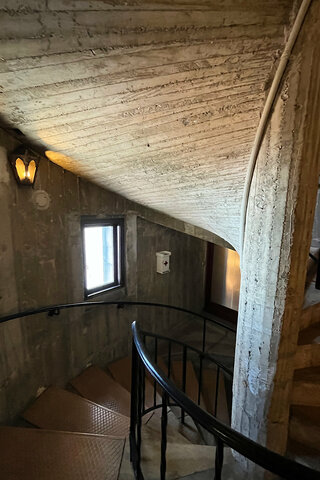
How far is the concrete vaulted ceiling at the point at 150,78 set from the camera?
899 mm

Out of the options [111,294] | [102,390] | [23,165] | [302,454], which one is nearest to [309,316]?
[302,454]

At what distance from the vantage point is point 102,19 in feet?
2.97

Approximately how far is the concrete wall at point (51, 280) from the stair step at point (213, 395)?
1.25m

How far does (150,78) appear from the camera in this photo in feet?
3.75

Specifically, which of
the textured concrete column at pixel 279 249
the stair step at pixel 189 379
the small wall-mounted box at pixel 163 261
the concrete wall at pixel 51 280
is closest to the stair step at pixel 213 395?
the stair step at pixel 189 379

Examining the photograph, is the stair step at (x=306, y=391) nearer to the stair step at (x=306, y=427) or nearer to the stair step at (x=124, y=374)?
the stair step at (x=306, y=427)

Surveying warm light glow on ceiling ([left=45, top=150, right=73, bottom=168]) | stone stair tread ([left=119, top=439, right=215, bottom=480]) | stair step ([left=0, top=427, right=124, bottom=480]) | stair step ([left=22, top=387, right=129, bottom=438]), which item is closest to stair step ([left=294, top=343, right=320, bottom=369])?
stone stair tread ([left=119, top=439, right=215, bottom=480])

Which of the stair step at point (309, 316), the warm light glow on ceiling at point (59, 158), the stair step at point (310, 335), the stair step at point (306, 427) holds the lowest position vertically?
the stair step at point (306, 427)

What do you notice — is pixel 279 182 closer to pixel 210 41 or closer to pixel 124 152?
pixel 210 41

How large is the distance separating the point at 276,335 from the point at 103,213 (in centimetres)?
228

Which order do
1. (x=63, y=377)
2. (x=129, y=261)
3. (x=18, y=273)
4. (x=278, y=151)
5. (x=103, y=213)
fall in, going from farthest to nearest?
(x=129, y=261) < (x=103, y=213) < (x=63, y=377) < (x=18, y=273) < (x=278, y=151)

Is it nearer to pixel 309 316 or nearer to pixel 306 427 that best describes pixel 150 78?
pixel 309 316

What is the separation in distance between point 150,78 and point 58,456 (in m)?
2.39

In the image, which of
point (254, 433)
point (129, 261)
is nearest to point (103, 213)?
point (129, 261)
